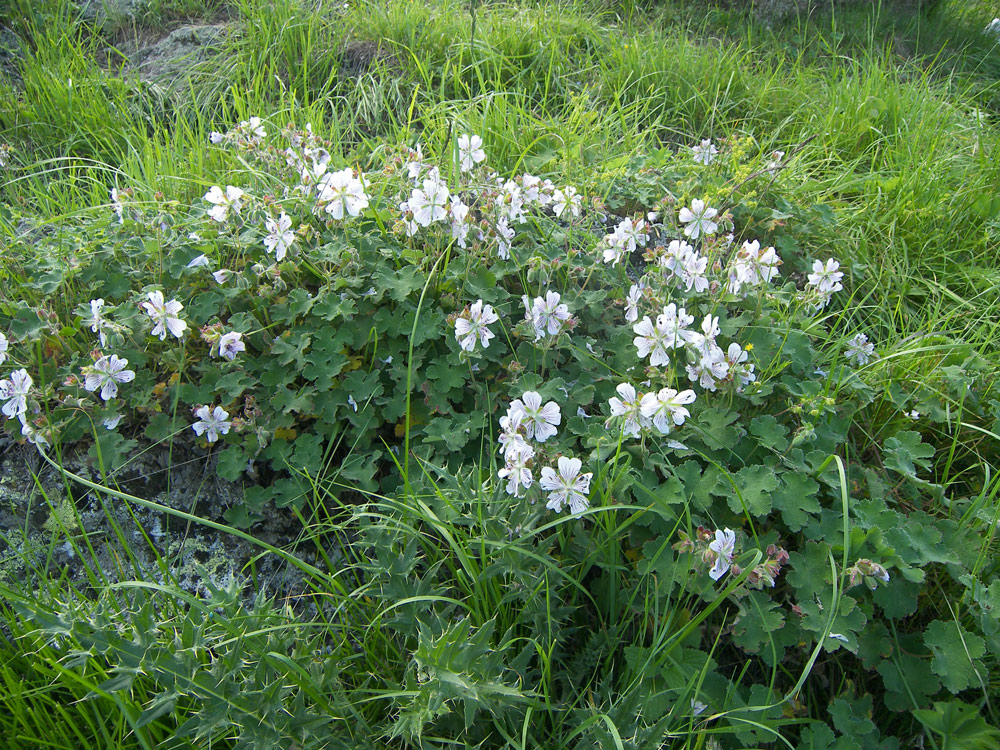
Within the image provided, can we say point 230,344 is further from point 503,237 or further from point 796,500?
point 796,500

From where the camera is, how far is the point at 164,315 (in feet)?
6.39

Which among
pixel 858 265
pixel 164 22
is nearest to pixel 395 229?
pixel 858 265

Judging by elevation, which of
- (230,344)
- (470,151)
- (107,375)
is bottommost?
(107,375)

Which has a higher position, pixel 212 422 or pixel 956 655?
pixel 956 655

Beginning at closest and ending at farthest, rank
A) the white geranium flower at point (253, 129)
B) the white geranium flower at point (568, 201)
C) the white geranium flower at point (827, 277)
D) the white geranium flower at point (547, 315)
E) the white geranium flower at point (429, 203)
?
1. the white geranium flower at point (547, 315)
2. the white geranium flower at point (429, 203)
3. the white geranium flower at point (827, 277)
4. the white geranium flower at point (568, 201)
5. the white geranium flower at point (253, 129)

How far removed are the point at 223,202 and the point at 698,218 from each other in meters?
1.53

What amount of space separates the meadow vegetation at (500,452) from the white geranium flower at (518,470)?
0.05 ft

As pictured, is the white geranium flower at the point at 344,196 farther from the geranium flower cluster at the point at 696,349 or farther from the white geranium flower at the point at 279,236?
the geranium flower cluster at the point at 696,349

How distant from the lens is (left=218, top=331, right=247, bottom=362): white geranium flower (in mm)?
1918

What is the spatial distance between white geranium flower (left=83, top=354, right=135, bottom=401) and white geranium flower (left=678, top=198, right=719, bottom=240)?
1747mm

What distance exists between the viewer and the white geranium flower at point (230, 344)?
1.92 m

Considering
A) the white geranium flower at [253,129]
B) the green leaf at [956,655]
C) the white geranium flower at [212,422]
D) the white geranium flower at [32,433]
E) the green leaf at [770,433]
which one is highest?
the green leaf at [770,433]

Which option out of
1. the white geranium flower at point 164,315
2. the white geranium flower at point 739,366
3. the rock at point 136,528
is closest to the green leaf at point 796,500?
the white geranium flower at point 739,366

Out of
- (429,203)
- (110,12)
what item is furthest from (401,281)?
(110,12)
